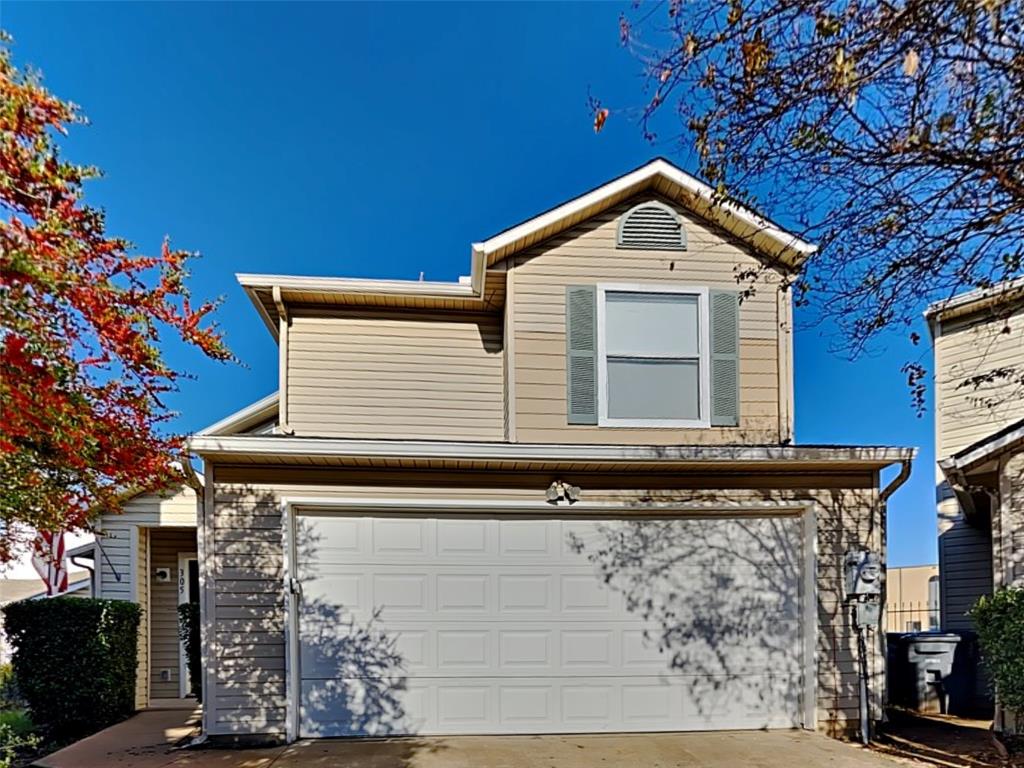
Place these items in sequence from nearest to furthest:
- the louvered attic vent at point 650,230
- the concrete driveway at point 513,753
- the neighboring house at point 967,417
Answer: the concrete driveway at point 513,753 < the louvered attic vent at point 650,230 < the neighboring house at point 967,417

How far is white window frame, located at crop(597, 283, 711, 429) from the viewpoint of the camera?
281 inches

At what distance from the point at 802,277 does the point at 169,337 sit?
5.06m

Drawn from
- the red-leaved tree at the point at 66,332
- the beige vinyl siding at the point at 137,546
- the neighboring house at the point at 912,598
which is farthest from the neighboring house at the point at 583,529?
the neighboring house at the point at 912,598

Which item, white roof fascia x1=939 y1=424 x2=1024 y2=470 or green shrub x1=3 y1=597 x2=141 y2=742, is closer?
white roof fascia x1=939 y1=424 x2=1024 y2=470

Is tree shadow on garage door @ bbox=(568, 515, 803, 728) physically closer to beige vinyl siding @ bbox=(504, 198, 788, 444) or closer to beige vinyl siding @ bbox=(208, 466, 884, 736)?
beige vinyl siding @ bbox=(208, 466, 884, 736)

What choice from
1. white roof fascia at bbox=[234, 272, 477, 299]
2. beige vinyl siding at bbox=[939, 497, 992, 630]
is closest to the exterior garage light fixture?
white roof fascia at bbox=[234, 272, 477, 299]

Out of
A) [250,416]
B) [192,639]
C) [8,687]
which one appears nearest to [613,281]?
[250,416]

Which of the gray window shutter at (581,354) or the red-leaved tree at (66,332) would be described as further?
the gray window shutter at (581,354)

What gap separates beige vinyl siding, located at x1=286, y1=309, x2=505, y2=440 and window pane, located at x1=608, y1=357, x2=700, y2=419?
5.06ft

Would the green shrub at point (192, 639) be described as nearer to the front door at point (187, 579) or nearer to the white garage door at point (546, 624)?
the front door at point (187, 579)

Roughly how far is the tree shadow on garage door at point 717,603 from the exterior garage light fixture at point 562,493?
0.39 meters

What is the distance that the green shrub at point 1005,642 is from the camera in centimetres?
577

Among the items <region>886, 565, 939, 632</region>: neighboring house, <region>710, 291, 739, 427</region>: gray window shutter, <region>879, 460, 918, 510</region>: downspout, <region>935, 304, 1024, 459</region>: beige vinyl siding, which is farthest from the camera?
<region>886, 565, 939, 632</region>: neighboring house

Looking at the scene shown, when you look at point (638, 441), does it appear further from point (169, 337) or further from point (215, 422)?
point (215, 422)
